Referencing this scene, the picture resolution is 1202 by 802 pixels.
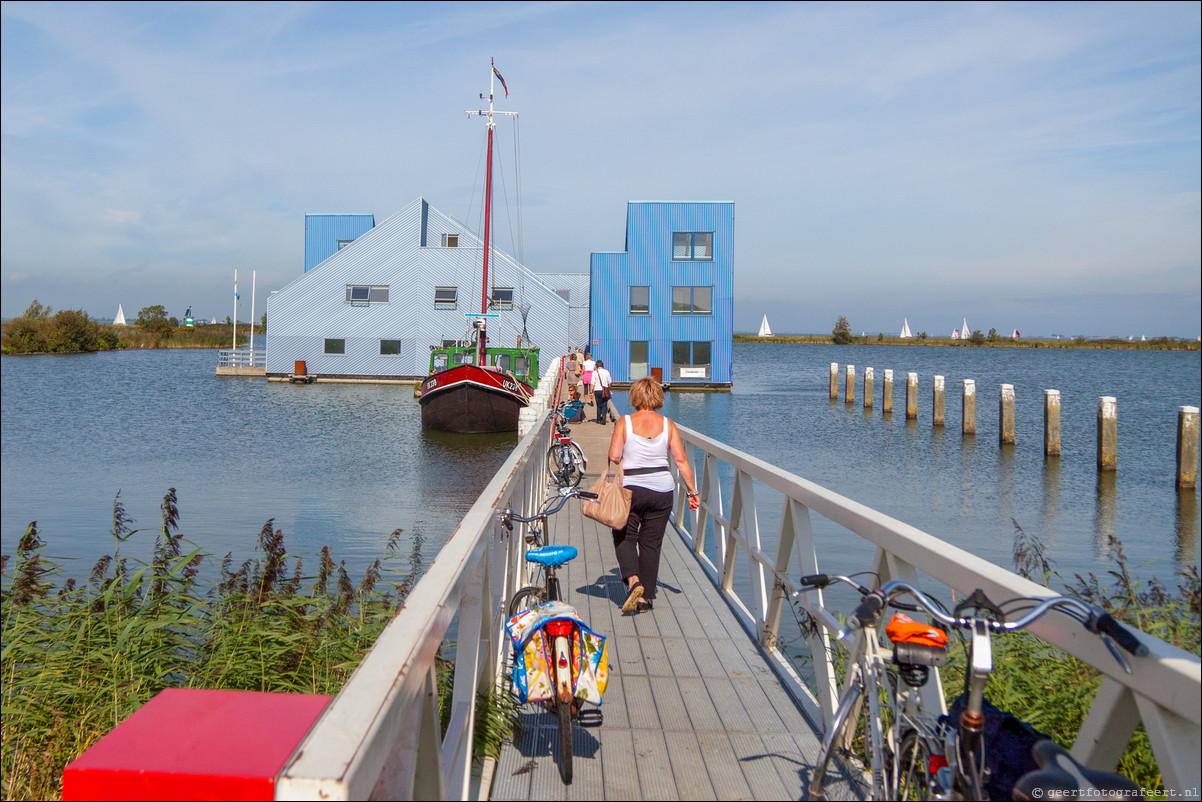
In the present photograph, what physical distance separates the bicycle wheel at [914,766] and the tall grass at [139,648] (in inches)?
125

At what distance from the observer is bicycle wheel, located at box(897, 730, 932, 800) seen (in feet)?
8.98

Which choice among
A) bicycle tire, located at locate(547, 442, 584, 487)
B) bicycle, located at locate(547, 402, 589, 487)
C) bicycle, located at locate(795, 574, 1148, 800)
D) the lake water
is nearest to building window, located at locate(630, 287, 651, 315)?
the lake water

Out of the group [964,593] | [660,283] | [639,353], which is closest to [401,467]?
[964,593]

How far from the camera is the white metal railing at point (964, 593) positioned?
79.2 inches

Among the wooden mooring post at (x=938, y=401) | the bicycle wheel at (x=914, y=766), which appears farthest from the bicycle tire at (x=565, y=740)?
the wooden mooring post at (x=938, y=401)

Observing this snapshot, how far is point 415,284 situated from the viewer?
4919 cm

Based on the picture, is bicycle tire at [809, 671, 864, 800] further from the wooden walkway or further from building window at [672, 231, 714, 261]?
building window at [672, 231, 714, 261]

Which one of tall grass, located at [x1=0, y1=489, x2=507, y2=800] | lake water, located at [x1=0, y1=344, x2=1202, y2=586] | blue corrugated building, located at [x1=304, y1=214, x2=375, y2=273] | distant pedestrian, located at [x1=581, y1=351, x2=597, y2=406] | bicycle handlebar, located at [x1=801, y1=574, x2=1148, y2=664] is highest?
blue corrugated building, located at [x1=304, y1=214, x2=375, y2=273]

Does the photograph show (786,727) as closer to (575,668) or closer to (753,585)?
(575,668)

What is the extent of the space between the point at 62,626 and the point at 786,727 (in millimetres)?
5449

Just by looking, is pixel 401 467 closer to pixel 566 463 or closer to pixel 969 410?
pixel 566 463

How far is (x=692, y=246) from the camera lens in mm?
47531

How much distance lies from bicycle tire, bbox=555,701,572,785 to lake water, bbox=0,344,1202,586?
5421mm

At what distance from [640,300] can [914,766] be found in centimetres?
4507
